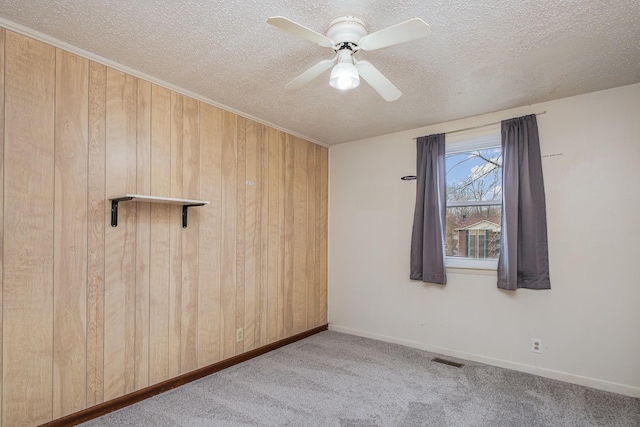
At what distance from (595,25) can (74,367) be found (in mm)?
3770

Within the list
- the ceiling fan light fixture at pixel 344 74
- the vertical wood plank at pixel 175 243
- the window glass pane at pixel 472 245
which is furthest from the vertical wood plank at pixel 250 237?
the window glass pane at pixel 472 245

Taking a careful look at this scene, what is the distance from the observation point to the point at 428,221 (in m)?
3.65

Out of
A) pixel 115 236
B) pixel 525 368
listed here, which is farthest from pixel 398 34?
pixel 525 368

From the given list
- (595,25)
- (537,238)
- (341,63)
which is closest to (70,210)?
(341,63)

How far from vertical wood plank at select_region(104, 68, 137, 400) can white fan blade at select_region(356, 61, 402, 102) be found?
173cm

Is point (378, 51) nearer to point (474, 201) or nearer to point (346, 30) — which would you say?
point (346, 30)

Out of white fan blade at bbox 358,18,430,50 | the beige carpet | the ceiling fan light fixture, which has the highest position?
white fan blade at bbox 358,18,430,50

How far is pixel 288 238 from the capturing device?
13.0ft

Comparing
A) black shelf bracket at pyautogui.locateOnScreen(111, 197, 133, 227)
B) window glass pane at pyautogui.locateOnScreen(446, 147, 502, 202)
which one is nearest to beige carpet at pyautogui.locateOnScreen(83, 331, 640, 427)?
black shelf bracket at pyautogui.locateOnScreen(111, 197, 133, 227)

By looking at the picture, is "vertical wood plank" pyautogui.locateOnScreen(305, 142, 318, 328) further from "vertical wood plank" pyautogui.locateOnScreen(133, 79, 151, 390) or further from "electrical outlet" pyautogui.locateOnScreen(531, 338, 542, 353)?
"electrical outlet" pyautogui.locateOnScreen(531, 338, 542, 353)

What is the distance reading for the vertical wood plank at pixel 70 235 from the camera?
2197 millimetres

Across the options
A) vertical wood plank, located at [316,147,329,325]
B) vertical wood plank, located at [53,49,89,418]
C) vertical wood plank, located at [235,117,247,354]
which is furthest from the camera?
vertical wood plank, located at [316,147,329,325]

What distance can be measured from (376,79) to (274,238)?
214cm

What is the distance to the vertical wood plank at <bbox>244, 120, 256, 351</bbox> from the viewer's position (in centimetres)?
345
